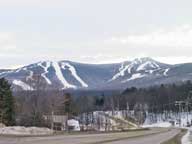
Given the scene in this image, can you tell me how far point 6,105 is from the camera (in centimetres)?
10081

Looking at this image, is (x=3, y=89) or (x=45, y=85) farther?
(x=45, y=85)

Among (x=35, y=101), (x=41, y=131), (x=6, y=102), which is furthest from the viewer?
(x=35, y=101)

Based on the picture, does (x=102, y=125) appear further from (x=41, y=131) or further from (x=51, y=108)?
(x=41, y=131)

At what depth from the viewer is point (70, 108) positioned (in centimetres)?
15825

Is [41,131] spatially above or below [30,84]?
below

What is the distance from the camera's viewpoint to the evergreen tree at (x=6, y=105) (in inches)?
3901

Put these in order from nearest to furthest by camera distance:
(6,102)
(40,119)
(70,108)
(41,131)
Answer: (41,131) → (6,102) → (40,119) → (70,108)

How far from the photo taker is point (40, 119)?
11538cm

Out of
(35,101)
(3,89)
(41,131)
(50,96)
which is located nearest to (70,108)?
(50,96)

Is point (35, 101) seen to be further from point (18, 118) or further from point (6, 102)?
point (6, 102)

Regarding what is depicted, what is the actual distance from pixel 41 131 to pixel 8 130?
9.63 meters

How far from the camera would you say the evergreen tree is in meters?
99.1

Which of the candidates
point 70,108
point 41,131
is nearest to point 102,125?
point 70,108

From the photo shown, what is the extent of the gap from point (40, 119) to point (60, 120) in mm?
8077
